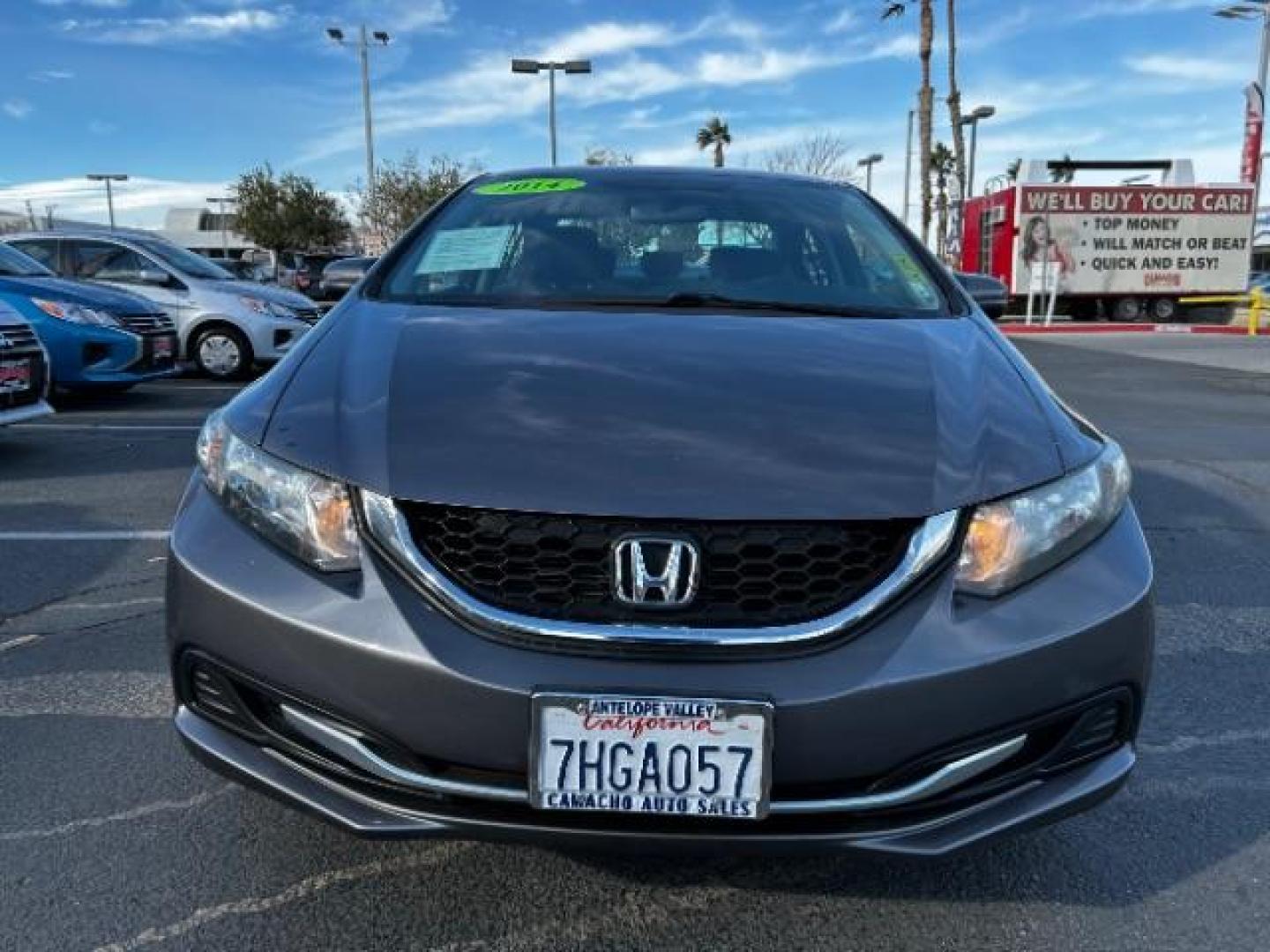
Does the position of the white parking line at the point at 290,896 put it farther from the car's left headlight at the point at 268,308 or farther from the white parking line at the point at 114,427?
the car's left headlight at the point at 268,308

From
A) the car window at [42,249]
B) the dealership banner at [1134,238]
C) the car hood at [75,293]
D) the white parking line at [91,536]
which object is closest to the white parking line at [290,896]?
the white parking line at [91,536]

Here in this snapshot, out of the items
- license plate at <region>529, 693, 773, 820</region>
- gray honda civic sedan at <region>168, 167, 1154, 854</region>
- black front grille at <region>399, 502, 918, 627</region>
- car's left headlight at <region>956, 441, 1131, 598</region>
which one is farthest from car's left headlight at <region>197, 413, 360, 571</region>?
car's left headlight at <region>956, 441, 1131, 598</region>

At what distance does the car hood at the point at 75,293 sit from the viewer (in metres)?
8.25

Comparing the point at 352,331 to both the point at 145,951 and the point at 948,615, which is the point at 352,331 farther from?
the point at 948,615

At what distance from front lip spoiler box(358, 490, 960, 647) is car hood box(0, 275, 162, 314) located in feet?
25.8

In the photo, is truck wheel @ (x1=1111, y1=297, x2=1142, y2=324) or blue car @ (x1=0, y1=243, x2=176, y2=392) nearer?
blue car @ (x1=0, y1=243, x2=176, y2=392)

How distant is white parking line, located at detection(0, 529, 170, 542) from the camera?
15.4 ft

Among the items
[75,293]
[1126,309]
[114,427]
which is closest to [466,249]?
[114,427]

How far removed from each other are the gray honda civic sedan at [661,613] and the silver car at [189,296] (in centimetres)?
933

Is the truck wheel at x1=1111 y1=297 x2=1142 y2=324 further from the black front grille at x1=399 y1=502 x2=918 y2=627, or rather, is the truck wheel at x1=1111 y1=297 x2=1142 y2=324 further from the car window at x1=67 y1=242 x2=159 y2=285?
the black front grille at x1=399 y1=502 x2=918 y2=627

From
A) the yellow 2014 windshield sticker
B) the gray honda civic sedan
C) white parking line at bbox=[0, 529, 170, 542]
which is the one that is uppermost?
the yellow 2014 windshield sticker

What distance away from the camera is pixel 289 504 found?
1869mm

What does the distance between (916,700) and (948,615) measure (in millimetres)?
152

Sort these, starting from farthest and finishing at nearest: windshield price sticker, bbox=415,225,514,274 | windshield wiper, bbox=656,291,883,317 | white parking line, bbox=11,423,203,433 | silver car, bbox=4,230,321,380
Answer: silver car, bbox=4,230,321,380 < white parking line, bbox=11,423,203,433 < windshield price sticker, bbox=415,225,514,274 < windshield wiper, bbox=656,291,883,317
